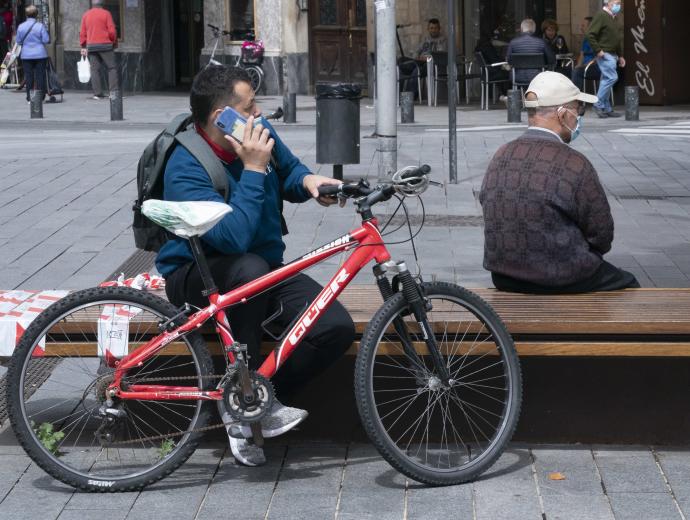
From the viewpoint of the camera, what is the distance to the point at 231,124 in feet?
15.9

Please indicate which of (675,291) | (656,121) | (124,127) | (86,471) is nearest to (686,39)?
(656,121)

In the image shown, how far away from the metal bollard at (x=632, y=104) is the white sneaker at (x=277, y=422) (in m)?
14.7

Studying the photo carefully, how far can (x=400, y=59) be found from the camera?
79.2 ft

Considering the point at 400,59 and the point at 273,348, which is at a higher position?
the point at 400,59

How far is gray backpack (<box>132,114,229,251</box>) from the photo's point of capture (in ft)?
16.3

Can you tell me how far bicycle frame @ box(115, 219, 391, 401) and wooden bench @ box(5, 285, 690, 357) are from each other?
213mm

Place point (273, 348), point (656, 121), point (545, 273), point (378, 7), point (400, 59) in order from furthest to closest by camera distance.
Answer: point (400, 59)
point (656, 121)
point (378, 7)
point (545, 273)
point (273, 348)

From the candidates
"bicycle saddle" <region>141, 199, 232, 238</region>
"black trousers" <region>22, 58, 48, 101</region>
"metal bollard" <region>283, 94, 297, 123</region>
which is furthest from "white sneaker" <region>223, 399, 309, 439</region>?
"black trousers" <region>22, 58, 48, 101</region>

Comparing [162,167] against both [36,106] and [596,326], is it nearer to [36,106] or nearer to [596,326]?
[596,326]

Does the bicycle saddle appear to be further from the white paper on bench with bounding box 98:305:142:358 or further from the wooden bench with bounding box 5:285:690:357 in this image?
the wooden bench with bounding box 5:285:690:357

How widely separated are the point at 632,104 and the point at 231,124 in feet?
48.7

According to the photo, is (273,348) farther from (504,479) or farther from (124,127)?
(124,127)

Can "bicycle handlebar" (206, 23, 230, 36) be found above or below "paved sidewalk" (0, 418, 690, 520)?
above

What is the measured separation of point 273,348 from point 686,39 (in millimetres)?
18529
